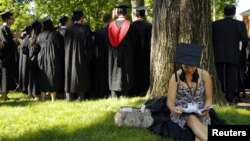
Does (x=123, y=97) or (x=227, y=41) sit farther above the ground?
(x=227, y=41)

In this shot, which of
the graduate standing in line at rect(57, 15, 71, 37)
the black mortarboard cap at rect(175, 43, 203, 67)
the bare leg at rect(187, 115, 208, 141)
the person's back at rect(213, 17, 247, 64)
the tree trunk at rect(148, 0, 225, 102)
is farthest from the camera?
the graduate standing in line at rect(57, 15, 71, 37)

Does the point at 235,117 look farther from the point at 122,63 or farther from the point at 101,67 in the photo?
the point at 101,67

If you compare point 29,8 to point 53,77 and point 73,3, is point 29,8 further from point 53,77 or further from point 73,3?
point 53,77

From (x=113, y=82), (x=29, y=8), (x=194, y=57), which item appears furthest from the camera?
(x=29, y=8)

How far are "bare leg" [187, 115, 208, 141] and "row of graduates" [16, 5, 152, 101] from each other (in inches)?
174

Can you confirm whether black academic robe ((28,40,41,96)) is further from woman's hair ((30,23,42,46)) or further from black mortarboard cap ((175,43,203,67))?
black mortarboard cap ((175,43,203,67))

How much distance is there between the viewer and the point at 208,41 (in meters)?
8.88

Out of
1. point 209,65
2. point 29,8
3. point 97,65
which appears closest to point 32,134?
point 209,65

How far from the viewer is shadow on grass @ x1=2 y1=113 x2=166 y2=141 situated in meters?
6.72

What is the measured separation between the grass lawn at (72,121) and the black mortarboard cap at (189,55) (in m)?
1.11

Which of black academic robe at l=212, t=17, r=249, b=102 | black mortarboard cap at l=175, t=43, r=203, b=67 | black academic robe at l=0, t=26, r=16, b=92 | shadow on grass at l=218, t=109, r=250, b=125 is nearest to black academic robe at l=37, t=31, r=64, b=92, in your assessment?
black academic robe at l=0, t=26, r=16, b=92

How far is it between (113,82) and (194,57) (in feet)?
15.0

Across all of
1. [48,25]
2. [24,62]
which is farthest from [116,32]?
[24,62]

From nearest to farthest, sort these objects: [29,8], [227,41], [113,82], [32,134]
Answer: [32,134], [227,41], [113,82], [29,8]
